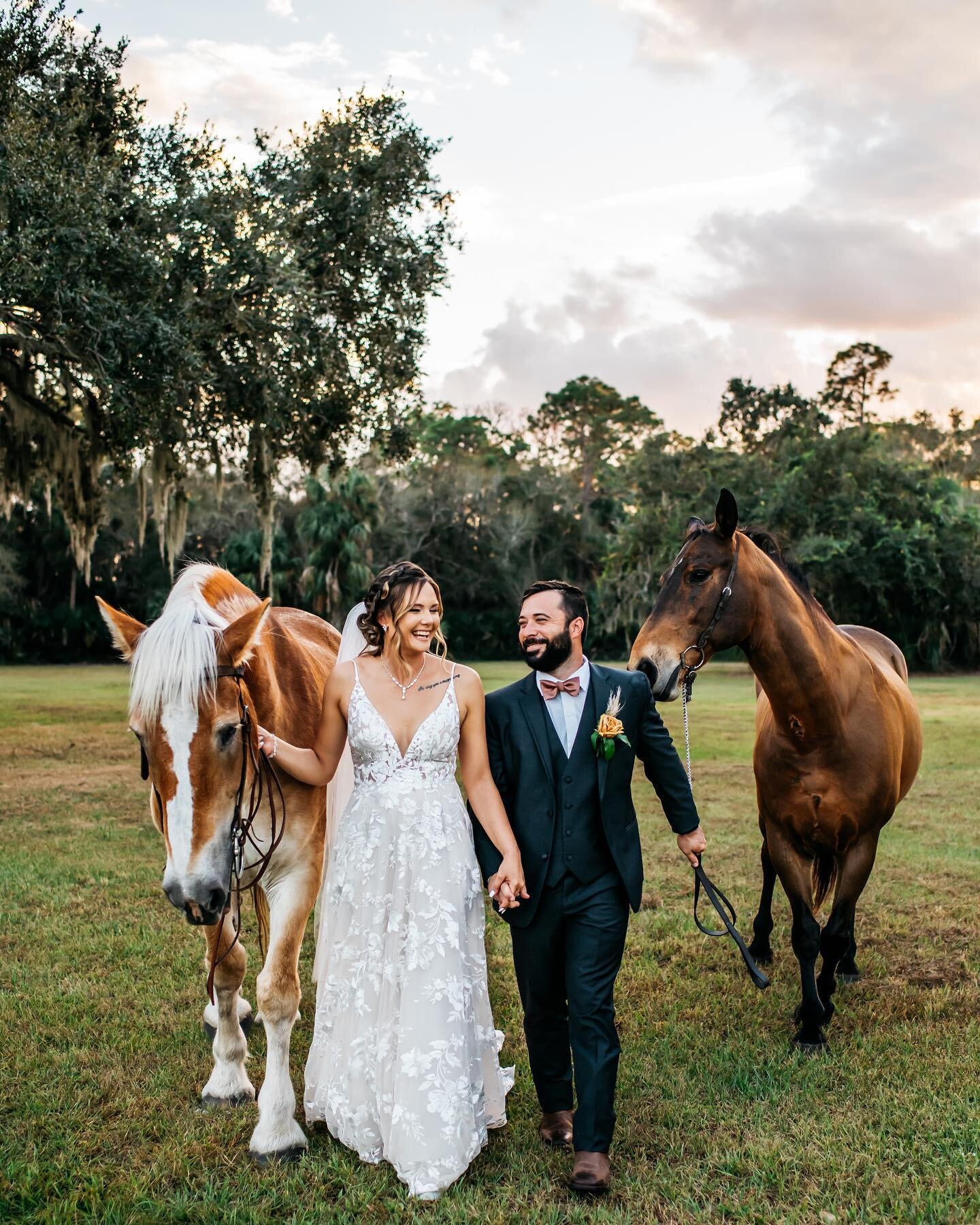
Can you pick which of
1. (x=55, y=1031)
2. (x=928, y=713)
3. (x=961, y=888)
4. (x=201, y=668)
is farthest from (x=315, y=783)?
(x=928, y=713)

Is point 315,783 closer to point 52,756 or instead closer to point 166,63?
point 52,756

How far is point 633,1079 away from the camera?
414 centimetres

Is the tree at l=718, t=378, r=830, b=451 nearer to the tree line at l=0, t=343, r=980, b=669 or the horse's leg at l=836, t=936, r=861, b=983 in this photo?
the tree line at l=0, t=343, r=980, b=669

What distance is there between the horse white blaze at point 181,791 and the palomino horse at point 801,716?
6.50 feet

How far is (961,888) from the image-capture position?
7.30m

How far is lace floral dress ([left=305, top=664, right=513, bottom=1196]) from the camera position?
3.31 metres

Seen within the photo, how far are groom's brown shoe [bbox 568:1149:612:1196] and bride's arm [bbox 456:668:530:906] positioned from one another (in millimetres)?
829

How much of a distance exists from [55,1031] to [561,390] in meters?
57.3

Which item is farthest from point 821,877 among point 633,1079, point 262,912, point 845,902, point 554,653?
point 262,912

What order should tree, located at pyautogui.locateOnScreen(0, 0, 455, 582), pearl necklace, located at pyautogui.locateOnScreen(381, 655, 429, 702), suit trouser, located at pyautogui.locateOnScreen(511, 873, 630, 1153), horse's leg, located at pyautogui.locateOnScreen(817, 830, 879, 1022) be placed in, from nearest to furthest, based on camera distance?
suit trouser, located at pyautogui.locateOnScreen(511, 873, 630, 1153)
pearl necklace, located at pyautogui.locateOnScreen(381, 655, 429, 702)
horse's leg, located at pyautogui.locateOnScreen(817, 830, 879, 1022)
tree, located at pyautogui.locateOnScreen(0, 0, 455, 582)

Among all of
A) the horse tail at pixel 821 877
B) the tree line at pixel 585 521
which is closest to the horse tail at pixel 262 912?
the horse tail at pixel 821 877

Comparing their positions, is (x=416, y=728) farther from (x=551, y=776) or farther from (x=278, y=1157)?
(x=278, y=1157)

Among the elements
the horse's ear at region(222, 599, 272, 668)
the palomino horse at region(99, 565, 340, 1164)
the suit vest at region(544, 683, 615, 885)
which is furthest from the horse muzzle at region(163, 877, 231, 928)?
the suit vest at region(544, 683, 615, 885)

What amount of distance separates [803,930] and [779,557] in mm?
1819
